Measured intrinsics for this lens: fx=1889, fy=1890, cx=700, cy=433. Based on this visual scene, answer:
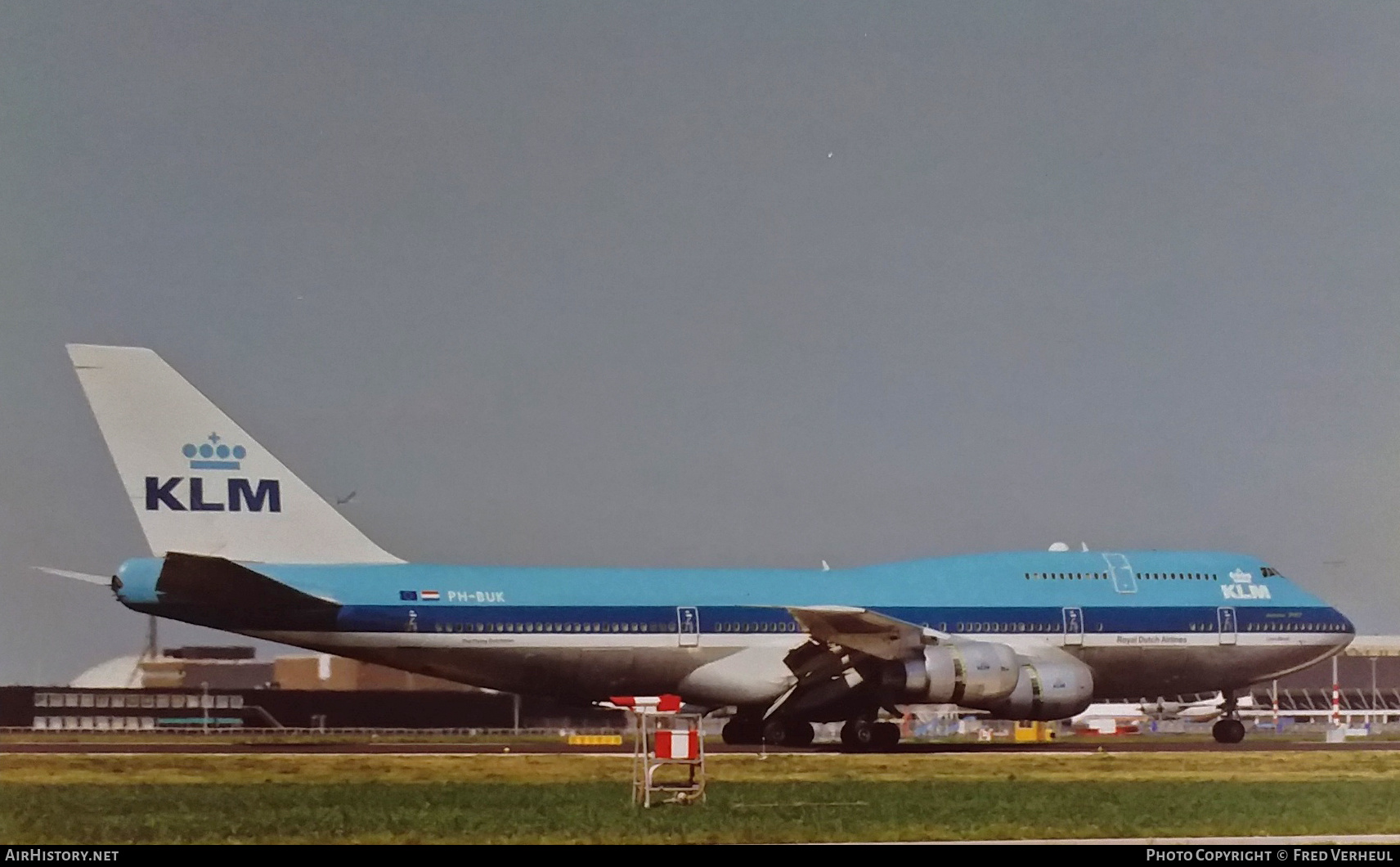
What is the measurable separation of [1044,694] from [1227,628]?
645cm

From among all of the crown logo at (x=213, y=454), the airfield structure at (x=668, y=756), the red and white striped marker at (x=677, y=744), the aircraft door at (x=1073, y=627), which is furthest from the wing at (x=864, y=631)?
the red and white striped marker at (x=677, y=744)

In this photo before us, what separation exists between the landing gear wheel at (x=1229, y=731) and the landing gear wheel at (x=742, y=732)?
32.5ft

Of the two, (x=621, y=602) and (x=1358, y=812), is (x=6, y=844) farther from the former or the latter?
(x=621, y=602)

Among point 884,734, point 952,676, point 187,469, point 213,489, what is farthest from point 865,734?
point 187,469

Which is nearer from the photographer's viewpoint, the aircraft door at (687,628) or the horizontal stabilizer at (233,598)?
the horizontal stabilizer at (233,598)

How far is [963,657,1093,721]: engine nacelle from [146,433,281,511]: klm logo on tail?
44.4ft

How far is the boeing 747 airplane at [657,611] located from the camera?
111ft

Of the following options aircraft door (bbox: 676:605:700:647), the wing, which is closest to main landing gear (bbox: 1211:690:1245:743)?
the wing

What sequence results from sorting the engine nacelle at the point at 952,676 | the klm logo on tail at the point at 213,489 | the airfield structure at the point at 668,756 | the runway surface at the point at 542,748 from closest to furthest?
the airfield structure at the point at 668,756 → the engine nacelle at the point at 952,676 → the klm logo on tail at the point at 213,489 → the runway surface at the point at 542,748

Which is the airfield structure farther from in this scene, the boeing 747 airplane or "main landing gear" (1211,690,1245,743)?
"main landing gear" (1211,690,1245,743)

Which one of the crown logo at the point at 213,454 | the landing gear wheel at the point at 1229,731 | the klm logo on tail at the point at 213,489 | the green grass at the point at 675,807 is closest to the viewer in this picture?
the green grass at the point at 675,807

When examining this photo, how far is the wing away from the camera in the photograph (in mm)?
34375

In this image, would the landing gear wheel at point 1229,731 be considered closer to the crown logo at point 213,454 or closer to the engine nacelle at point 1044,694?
the engine nacelle at point 1044,694
